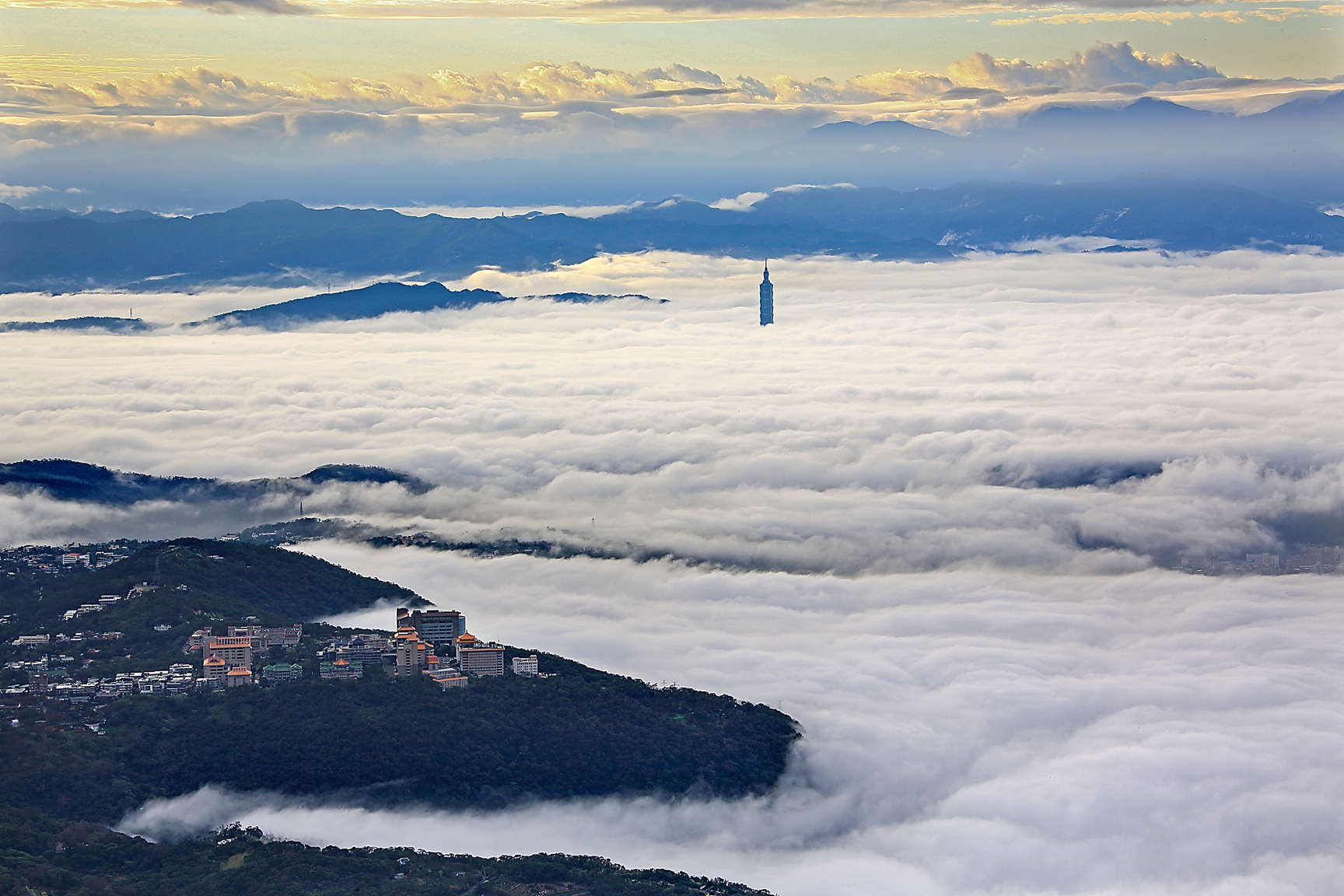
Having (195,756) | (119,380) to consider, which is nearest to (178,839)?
(195,756)

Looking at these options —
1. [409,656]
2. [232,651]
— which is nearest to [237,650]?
[232,651]

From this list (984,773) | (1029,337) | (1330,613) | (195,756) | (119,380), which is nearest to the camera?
(195,756)

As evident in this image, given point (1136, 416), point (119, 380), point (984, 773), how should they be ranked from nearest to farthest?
1. point (984, 773)
2. point (1136, 416)
3. point (119, 380)

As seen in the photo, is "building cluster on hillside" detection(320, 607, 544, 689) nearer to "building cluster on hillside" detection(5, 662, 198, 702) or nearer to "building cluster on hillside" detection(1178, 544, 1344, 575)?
"building cluster on hillside" detection(5, 662, 198, 702)

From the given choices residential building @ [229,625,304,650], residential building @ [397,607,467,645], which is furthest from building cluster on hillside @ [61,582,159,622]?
residential building @ [397,607,467,645]

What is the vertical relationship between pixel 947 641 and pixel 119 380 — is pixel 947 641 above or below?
below

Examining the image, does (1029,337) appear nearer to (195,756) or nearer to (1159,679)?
(1159,679)

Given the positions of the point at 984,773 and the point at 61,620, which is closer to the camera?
the point at 984,773
